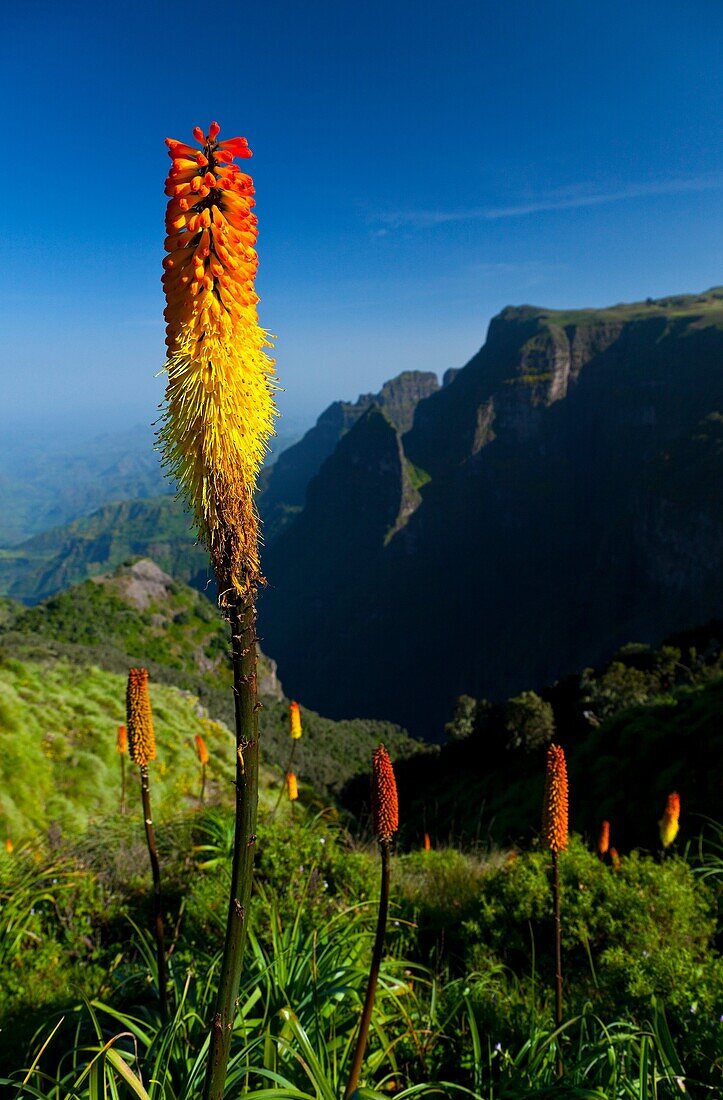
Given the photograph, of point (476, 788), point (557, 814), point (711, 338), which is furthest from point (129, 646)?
point (711, 338)

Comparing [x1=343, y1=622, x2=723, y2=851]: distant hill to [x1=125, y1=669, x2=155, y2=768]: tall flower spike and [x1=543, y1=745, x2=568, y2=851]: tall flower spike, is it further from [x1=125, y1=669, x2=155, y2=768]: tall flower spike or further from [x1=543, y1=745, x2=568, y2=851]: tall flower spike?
[x1=125, y1=669, x2=155, y2=768]: tall flower spike

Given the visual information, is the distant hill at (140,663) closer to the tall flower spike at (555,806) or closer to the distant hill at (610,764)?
the distant hill at (610,764)

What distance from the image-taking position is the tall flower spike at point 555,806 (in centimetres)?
445

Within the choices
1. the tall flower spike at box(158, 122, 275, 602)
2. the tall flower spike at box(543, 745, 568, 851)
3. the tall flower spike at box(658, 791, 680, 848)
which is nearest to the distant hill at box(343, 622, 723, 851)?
the tall flower spike at box(658, 791, 680, 848)

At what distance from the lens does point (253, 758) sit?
251cm

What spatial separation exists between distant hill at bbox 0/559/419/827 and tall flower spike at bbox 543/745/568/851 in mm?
13283

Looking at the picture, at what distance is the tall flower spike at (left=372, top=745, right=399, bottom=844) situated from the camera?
3475mm

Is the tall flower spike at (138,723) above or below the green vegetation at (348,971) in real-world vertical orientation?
above

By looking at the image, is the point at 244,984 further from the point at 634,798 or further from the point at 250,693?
the point at 634,798

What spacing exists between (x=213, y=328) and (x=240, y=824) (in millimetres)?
2069

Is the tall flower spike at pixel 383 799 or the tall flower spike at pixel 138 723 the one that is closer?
the tall flower spike at pixel 383 799

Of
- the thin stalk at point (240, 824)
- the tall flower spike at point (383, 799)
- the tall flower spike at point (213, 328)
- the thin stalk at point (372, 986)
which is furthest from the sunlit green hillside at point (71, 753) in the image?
the tall flower spike at point (213, 328)

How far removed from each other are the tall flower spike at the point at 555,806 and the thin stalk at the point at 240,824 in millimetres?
2648

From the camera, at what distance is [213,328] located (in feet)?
8.59
